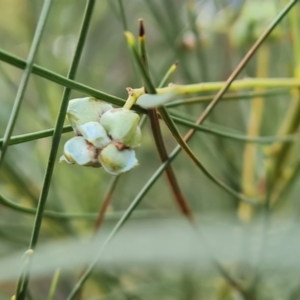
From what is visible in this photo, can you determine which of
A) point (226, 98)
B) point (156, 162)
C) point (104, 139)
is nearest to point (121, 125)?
point (104, 139)

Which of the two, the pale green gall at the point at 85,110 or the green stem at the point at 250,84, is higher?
the green stem at the point at 250,84

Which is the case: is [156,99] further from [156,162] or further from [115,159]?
[156,162]

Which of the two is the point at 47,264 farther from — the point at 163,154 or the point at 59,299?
the point at 59,299

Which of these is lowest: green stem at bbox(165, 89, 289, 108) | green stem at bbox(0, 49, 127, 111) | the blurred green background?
green stem at bbox(0, 49, 127, 111)

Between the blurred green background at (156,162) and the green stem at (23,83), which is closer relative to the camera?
the green stem at (23,83)

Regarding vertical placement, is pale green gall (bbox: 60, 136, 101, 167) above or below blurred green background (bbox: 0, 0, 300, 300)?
below
